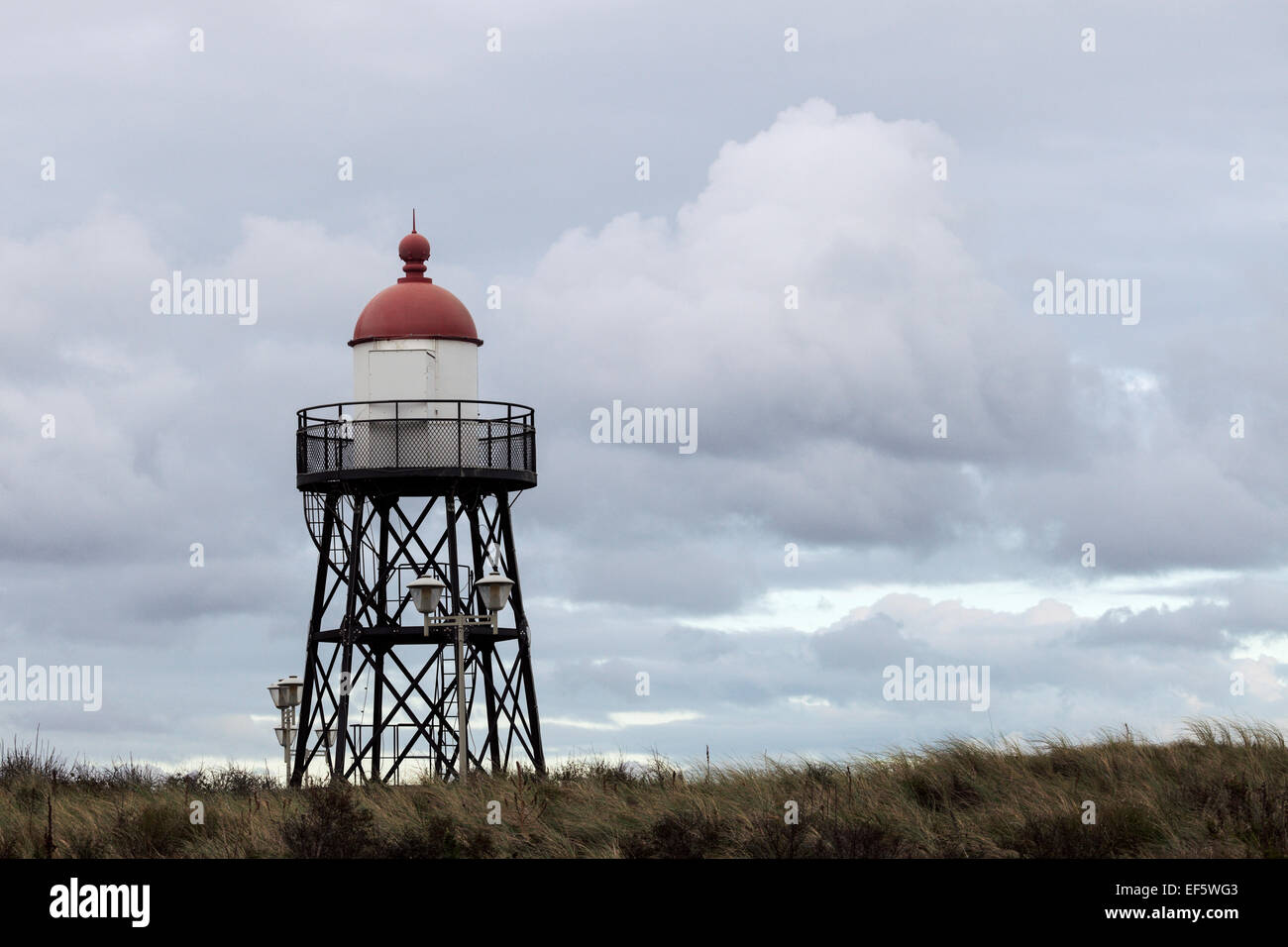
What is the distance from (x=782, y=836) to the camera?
2141 centimetres

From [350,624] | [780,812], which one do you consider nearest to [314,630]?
[350,624]

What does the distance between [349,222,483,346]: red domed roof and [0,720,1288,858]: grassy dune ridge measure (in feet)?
31.6

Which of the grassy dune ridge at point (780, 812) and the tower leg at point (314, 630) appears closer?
the grassy dune ridge at point (780, 812)

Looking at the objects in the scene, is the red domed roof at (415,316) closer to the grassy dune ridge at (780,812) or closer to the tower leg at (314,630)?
the tower leg at (314,630)

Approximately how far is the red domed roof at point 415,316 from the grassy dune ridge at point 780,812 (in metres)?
9.64

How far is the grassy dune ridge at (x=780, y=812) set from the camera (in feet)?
70.1

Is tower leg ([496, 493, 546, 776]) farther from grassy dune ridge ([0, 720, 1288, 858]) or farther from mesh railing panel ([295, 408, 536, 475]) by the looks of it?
grassy dune ridge ([0, 720, 1288, 858])

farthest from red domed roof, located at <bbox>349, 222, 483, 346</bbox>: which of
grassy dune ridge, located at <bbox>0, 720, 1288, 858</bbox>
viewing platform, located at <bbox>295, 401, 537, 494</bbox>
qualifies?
grassy dune ridge, located at <bbox>0, 720, 1288, 858</bbox>

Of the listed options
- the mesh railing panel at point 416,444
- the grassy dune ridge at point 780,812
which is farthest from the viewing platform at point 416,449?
the grassy dune ridge at point 780,812

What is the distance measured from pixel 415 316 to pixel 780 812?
14435 mm
